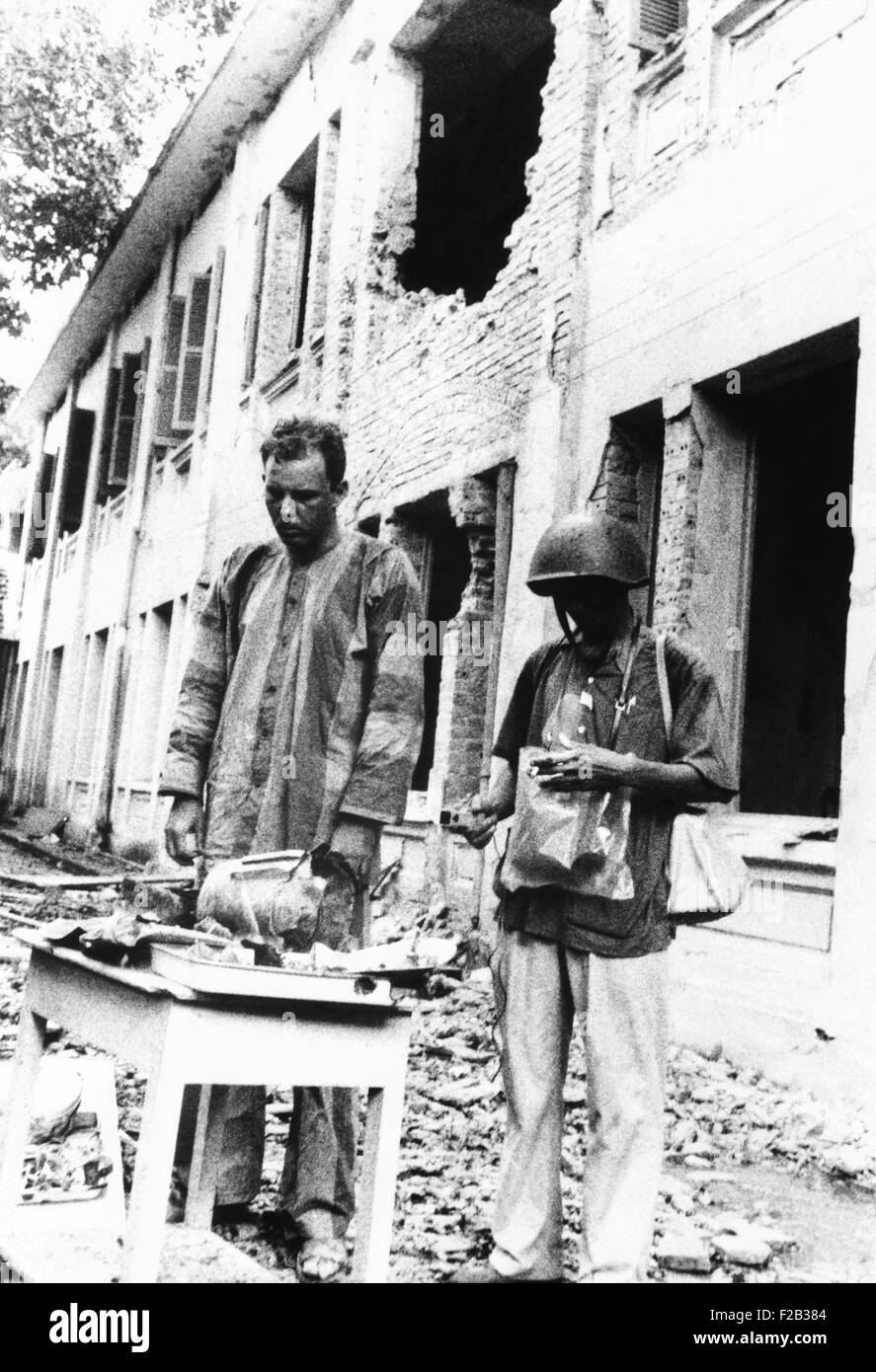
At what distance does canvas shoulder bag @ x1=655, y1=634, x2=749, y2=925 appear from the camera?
3.15 meters

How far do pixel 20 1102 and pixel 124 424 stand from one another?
1571 cm

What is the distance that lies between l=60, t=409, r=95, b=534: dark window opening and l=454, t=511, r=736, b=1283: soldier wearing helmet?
1891 cm

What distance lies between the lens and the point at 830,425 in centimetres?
735

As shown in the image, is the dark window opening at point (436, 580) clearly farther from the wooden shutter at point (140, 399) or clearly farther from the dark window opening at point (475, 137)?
the wooden shutter at point (140, 399)

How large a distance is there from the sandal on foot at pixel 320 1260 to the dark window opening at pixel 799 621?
4.28 m

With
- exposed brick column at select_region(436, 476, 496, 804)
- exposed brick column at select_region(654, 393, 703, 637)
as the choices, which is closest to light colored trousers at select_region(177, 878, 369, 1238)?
exposed brick column at select_region(654, 393, 703, 637)

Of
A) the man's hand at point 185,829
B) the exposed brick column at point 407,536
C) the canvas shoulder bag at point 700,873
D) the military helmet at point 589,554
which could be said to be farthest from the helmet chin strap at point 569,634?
the exposed brick column at point 407,536

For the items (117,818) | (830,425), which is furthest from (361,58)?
(117,818)

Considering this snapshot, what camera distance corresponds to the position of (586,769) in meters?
3.14

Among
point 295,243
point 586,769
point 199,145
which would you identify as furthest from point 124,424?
point 586,769

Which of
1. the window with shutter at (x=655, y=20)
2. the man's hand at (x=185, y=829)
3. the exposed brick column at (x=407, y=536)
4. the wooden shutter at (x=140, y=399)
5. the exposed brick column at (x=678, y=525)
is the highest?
the wooden shutter at (x=140, y=399)

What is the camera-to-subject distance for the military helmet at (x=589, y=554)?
3.26 metres

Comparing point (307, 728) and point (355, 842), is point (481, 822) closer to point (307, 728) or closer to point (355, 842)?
point (355, 842)

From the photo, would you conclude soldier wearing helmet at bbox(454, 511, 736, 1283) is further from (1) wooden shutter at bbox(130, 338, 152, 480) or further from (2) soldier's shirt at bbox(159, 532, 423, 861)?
(1) wooden shutter at bbox(130, 338, 152, 480)
